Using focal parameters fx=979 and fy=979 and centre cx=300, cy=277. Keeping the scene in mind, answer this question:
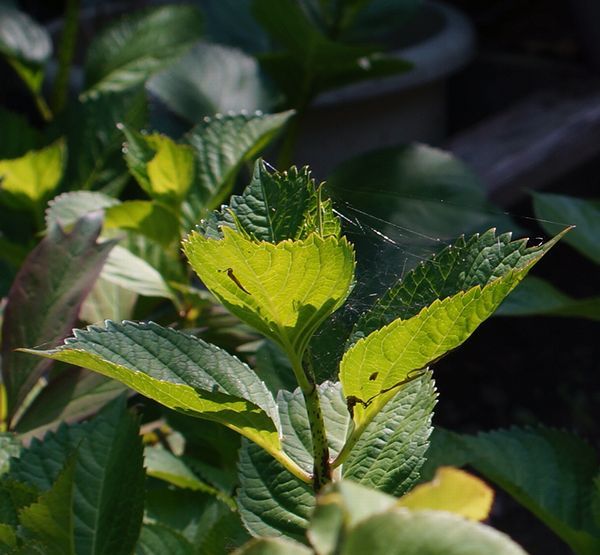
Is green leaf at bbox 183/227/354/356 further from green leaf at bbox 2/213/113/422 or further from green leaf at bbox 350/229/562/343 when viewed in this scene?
green leaf at bbox 2/213/113/422

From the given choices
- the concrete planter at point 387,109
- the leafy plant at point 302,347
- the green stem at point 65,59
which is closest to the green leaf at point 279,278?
the leafy plant at point 302,347

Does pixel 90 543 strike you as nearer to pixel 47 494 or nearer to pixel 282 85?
pixel 47 494

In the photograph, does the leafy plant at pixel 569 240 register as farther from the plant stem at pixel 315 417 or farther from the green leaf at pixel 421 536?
the green leaf at pixel 421 536

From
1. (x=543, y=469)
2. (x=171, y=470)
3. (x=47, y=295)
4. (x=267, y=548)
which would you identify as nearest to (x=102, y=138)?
(x=47, y=295)

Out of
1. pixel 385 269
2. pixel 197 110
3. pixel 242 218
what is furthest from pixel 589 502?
pixel 197 110

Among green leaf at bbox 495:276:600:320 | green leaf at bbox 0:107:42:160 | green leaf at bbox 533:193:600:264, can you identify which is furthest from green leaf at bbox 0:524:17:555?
green leaf at bbox 0:107:42:160

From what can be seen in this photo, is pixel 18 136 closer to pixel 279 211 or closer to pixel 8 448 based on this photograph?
pixel 8 448
